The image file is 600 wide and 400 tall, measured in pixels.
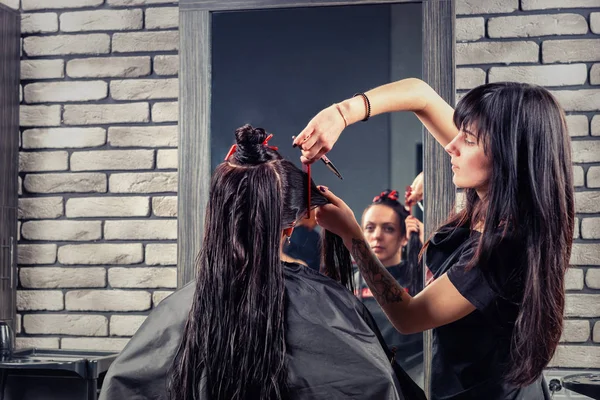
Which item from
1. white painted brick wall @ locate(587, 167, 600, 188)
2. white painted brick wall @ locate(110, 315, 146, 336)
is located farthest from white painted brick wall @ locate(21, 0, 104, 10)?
white painted brick wall @ locate(587, 167, 600, 188)

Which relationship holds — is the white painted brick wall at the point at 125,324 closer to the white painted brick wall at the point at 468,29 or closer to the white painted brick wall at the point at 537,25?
the white painted brick wall at the point at 468,29

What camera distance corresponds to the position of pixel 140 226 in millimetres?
2629

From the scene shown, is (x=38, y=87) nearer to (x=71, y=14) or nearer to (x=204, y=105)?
(x=71, y=14)

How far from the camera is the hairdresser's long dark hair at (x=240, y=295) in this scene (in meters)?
1.44

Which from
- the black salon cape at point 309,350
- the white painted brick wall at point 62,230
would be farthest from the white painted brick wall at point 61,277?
the black salon cape at point 309,350

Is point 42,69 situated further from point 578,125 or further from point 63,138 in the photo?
point 578,125

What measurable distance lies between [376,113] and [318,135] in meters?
0.26

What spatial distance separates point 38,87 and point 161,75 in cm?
54

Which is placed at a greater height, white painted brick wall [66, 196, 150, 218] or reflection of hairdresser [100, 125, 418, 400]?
white painted brick wall [66, 196, 150, 218]

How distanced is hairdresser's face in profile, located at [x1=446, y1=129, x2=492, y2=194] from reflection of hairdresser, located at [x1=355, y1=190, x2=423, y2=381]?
774 mm

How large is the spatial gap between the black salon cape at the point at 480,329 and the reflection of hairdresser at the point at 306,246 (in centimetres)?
75

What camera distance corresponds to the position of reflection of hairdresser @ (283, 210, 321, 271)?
240 centimetres

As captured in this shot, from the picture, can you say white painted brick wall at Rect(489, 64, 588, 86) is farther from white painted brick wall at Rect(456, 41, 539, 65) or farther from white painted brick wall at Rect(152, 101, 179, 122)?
white painted brick wall at Rect(152, 101, 179, 122)

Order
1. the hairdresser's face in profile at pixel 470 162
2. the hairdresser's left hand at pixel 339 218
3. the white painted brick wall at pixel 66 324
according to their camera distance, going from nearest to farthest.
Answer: the hairdresser's face in profile at pixel 470 162
the hairdresser's left hand at pixel 339 218
the white painted brick wall at pixel 66 324
